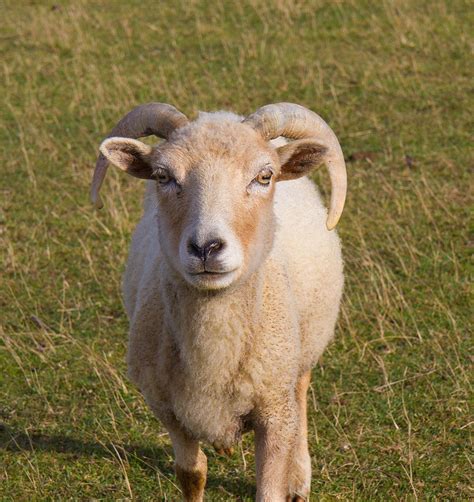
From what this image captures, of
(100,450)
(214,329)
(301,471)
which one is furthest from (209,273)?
(100,450)

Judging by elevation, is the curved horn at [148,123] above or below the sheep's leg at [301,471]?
above

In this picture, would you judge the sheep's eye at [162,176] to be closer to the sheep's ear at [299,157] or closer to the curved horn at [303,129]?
the curved horn at [303,129]

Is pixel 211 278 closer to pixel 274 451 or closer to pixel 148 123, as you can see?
pixel 274 451

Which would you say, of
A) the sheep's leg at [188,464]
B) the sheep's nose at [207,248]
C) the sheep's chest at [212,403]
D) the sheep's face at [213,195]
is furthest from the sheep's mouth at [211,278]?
the sheep's leg at [188,464]

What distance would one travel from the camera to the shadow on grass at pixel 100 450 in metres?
6.32

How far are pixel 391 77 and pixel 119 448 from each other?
8.51 m

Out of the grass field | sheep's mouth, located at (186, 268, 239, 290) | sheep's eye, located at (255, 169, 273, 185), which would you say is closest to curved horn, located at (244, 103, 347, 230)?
sheep's eye, located at (255, 169, 273, 185)

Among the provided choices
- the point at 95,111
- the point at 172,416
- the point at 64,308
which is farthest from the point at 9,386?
the point at 95,111

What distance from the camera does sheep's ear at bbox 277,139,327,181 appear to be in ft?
17.4

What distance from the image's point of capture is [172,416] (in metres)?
5.36

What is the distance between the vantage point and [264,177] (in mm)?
5023

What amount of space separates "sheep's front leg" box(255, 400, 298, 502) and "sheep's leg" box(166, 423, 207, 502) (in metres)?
0.47

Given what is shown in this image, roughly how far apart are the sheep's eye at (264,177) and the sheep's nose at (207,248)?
2.13 feet

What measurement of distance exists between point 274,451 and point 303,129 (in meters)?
1.71
